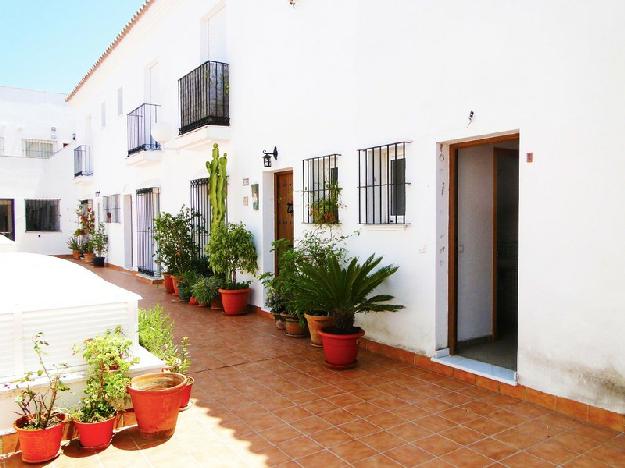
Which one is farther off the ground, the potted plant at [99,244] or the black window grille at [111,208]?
the black window grille at [111,208]

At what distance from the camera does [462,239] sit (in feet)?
20.7

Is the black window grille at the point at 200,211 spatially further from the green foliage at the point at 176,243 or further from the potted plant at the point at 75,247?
the potted plant at the point at 75,247

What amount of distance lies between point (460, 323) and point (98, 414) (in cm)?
413

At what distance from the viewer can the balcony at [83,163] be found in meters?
20.0

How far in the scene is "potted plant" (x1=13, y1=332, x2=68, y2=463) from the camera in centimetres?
382

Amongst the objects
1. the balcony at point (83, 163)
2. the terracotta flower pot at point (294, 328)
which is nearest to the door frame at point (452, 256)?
the terracotta flower pot at point (294, 328)

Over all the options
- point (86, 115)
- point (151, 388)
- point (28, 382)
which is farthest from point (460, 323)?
point (86, 115)

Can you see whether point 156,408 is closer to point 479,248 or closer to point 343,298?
point 343,298

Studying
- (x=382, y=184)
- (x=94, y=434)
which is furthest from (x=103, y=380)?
(x=382, y=184)

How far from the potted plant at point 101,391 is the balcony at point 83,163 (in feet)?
56.1

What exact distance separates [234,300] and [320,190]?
2.79 m

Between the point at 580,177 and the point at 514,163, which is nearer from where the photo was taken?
the point at 580,177

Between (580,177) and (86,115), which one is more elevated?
(86,115)

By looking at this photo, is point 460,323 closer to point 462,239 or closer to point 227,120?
point 462,239
